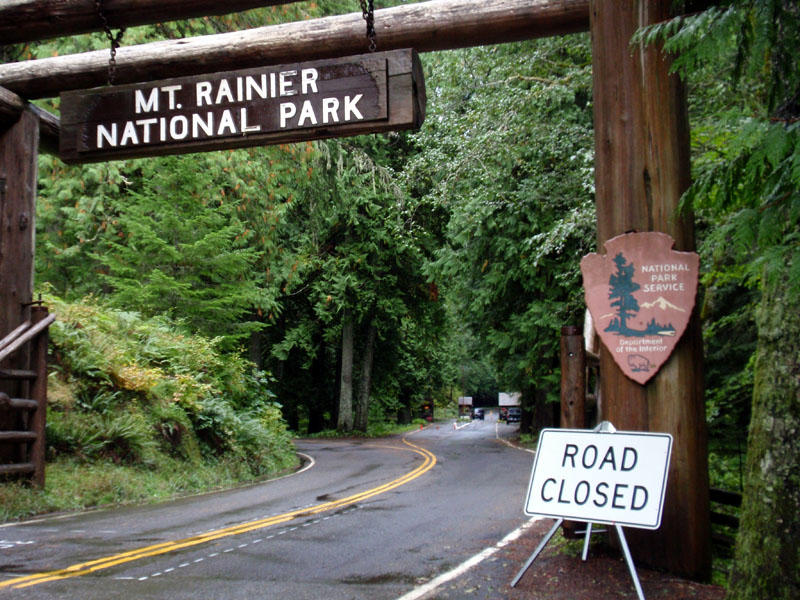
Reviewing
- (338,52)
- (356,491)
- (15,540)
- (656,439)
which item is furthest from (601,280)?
(356,491)

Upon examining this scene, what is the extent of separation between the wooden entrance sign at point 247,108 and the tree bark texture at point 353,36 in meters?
0.51

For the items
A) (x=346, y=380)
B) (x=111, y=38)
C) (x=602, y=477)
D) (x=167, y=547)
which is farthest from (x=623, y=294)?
(x=346, y=380)

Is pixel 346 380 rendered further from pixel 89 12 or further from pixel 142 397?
pixel 89 12

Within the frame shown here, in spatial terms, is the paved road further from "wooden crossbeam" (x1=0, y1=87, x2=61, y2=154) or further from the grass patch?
"wooden crossbeam" (x1=0, y1=87, x2=61, y2=154)

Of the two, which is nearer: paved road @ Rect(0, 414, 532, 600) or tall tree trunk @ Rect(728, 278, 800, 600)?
tall tree trunk @ Rect(728, 278, 800, 600)

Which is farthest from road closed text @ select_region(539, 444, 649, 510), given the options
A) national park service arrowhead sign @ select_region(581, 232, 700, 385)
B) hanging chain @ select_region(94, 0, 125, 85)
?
hanging chain @ select_region(94, 0, 125, 85)

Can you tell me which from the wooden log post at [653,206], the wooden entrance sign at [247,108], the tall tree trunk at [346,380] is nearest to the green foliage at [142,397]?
the wooden entrance sign at [247,108]

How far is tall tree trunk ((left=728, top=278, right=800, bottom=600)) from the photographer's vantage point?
4.29m

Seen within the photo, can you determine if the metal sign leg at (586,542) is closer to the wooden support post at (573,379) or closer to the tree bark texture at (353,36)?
the wooden support post at (573,379)

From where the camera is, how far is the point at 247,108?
702cm

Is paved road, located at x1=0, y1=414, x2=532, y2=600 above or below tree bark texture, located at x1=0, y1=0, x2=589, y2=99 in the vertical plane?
below

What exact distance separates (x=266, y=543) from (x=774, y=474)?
16.0ft

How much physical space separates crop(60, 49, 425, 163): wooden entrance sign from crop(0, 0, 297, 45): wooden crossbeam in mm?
764

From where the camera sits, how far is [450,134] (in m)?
16.8
